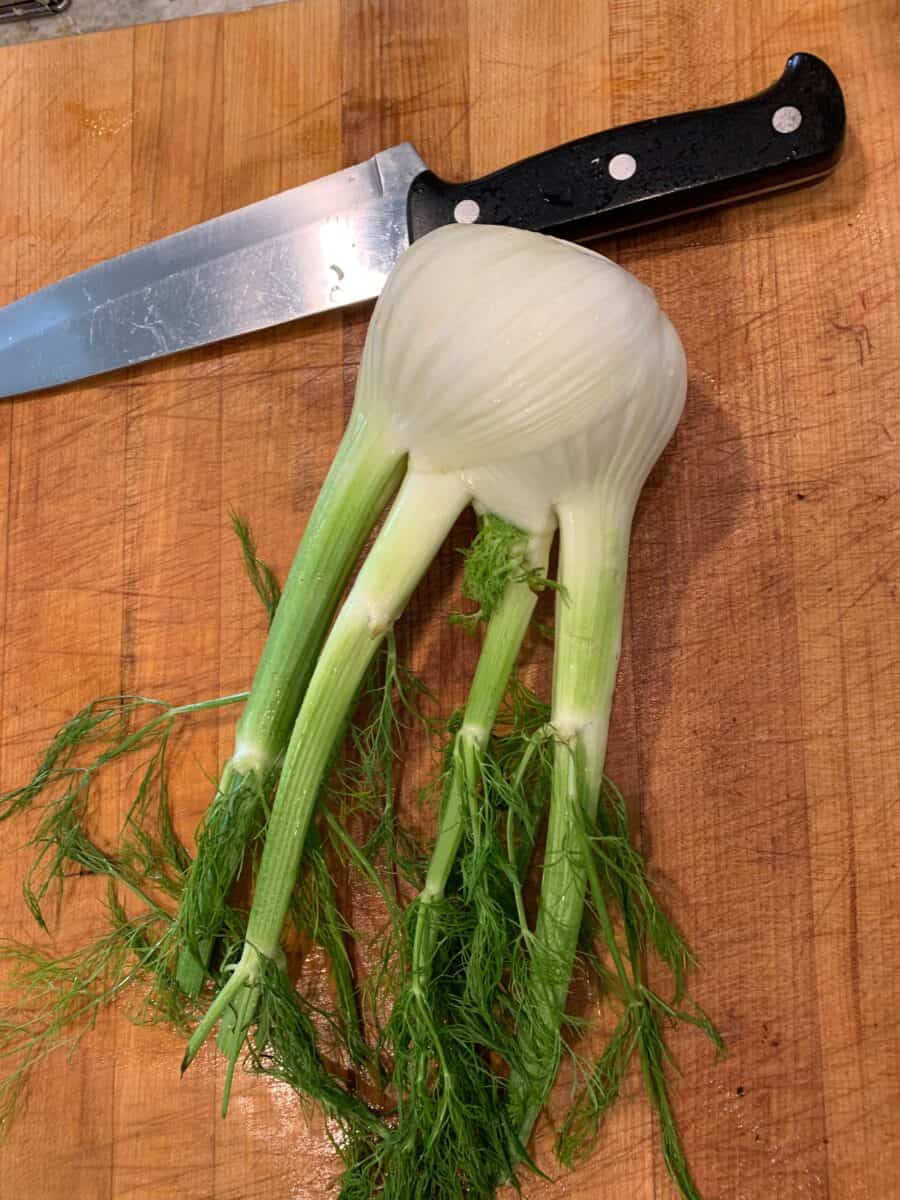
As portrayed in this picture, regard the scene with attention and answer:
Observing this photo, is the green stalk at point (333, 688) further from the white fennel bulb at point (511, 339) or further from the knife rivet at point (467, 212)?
the knife rivet at point (467, 212)

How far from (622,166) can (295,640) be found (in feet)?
1.74

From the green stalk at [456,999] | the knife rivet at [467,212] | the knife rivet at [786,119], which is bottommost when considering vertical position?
the green stalk at [456,999]

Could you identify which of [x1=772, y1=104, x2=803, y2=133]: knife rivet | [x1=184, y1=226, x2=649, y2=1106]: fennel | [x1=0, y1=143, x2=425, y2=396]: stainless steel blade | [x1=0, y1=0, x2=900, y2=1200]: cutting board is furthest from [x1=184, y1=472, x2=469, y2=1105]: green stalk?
[x1=772, y1=104, x2=803, y2=133]: knife rivet

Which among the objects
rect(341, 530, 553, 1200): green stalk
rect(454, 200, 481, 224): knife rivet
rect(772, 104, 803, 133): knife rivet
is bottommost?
rect(341, 530, 553, 1200): green stalk

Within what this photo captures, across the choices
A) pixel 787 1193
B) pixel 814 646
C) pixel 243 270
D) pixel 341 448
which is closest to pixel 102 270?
pixel 243 270

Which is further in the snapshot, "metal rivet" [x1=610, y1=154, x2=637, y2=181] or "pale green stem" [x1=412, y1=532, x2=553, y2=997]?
"metal rivet" [x1=610, y1=154, x2=637, y2=181]

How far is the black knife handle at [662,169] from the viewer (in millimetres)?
993

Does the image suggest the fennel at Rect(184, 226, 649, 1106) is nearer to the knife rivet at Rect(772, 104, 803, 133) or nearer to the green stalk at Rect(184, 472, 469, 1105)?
the green stalk at Rect(184, 472, 469, 1105)

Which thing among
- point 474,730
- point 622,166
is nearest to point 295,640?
point 474,730

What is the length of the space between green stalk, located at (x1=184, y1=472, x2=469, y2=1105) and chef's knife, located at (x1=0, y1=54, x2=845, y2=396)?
26 centimetres

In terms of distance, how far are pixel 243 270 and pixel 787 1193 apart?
98 cm

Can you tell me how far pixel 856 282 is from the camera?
3.38 ft

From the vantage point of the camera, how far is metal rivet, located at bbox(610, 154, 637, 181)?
3.32 ft

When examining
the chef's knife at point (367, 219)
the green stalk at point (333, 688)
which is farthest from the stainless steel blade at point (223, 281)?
the green stalk at point (333, 688)
